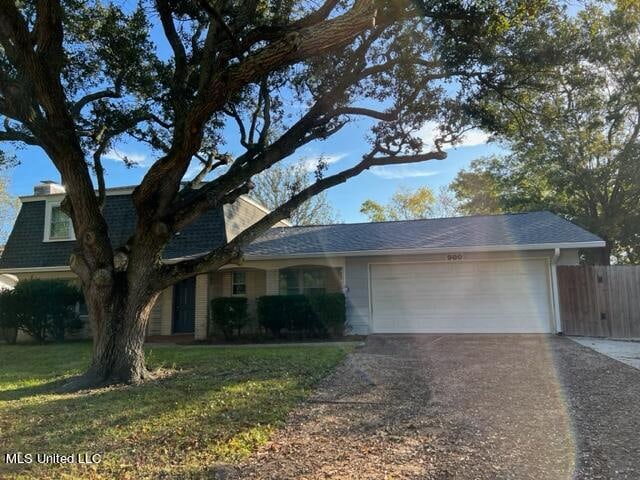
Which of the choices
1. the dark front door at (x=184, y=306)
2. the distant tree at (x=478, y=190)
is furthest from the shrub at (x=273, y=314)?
the distant tree at (x=478, y=190)

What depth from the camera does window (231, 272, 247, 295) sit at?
15594mm

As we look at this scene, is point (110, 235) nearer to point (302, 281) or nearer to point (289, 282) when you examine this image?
→ point (289, 282)

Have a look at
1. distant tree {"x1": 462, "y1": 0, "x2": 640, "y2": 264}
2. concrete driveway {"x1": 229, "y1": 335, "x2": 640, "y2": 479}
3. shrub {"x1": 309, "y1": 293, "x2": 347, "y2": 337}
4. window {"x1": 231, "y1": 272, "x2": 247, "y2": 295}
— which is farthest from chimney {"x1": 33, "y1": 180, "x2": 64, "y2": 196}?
distant tree {"x1": 462, "y1": 0, "x2": 640, "y2": 264}

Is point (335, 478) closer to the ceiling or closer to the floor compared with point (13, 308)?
closer to the floor

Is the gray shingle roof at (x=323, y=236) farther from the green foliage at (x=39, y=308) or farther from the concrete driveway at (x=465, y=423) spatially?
the concrete driveway at (x=465, y=423)

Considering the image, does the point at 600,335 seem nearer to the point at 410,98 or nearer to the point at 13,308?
the point at 410,98

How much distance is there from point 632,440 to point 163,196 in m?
7.06

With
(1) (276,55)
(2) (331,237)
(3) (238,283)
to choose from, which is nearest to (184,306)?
(3) (238,283)

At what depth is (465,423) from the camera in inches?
214

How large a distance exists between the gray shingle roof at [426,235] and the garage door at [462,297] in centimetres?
70

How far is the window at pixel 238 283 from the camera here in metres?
15.6

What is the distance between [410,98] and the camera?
10406 mm

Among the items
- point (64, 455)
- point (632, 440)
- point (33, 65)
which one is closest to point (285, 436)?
point (64, 455)

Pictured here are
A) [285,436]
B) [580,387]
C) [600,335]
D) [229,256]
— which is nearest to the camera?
[285,436]
